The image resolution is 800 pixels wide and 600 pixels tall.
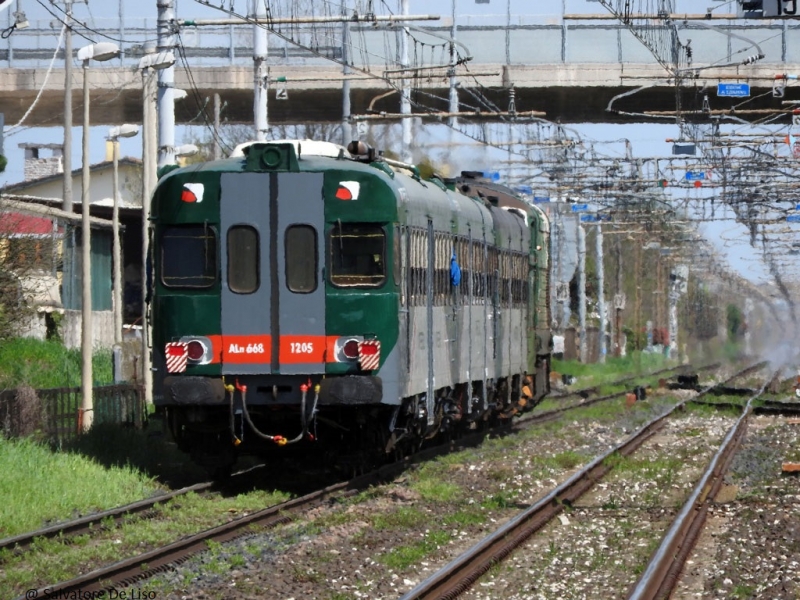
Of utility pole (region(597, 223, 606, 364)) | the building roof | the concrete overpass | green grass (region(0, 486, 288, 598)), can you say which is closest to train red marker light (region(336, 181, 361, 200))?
green grass (region(0, 486, 288, 598))

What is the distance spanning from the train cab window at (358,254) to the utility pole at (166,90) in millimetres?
5443

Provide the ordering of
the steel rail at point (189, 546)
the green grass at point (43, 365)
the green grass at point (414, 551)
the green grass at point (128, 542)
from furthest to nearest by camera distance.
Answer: the green grass at point (43, 365) → the green grass at point (414, 551) → the green grass at point (128, 542) → the steel rail at point (189, 546)

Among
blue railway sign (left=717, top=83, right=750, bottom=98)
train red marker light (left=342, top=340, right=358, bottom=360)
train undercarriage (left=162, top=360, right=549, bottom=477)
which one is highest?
blue railway sign (left=717, top=83, right=750, bottom=98)

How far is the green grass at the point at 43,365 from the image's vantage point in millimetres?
24031

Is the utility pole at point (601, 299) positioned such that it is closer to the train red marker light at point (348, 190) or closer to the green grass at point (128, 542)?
the train red marker light at point (348, 190)

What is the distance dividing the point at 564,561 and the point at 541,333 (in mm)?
13981

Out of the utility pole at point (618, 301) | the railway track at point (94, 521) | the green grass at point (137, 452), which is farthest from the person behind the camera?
the utility pole at point (618, 301)

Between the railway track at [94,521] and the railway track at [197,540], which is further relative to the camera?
the railway track at [94,521]

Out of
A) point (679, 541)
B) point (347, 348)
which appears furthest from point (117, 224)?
point (679, 541)

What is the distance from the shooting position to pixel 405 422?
15.6 m

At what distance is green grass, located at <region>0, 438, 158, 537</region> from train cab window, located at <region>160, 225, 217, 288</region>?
2.17 m

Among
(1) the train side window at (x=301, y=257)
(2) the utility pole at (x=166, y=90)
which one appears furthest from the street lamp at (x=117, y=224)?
(1) the train side window at (x=301, y=257)

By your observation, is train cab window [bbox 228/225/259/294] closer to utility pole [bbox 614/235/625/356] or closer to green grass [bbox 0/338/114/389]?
green grass [bbox 0/338/114/389]

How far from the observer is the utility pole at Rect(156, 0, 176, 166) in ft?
63.0
